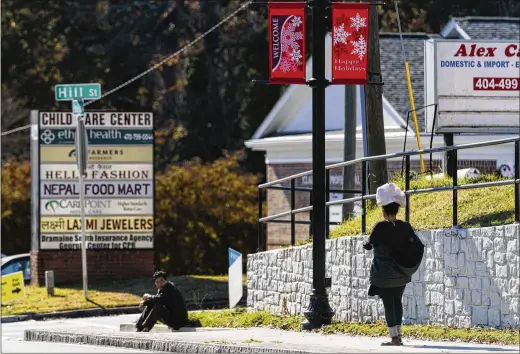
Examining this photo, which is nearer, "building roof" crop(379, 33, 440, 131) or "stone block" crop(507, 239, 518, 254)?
"stone block" crop(507, 239, 518, 254)

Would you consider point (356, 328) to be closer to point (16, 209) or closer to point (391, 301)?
point (391, 301)

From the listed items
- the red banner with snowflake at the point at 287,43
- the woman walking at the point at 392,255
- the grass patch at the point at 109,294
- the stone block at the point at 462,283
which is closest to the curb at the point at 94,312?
the grass patch at the point at 109,294

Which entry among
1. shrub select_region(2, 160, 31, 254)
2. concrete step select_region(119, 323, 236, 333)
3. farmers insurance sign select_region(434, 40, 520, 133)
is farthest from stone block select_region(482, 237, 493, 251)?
shrub select_region(2, 160, 31, 254)

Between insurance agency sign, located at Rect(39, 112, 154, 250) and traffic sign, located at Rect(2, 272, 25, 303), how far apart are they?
9.97 ft

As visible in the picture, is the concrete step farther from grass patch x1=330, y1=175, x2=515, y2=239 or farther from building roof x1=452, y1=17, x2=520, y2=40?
building roof x1=452, y1=17, x2=520, y2=40

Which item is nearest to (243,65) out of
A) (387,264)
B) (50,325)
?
(50,325)

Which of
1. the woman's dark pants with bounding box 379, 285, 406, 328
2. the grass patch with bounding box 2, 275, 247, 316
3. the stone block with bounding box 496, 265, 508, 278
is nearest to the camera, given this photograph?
the woman's dark pants with bounding box 379, 285, 406, 328

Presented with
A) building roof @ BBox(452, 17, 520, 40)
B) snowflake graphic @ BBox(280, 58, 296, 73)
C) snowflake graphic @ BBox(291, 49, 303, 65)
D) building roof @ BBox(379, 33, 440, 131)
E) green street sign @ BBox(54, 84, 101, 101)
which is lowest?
snowflake graphic @ BBox(280, 58, 296, 73)

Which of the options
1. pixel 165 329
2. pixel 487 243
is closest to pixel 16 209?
pixel 165 329

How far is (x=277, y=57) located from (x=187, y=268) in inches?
768

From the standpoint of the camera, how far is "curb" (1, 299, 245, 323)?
88.8 ft

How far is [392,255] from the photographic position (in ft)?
47.0

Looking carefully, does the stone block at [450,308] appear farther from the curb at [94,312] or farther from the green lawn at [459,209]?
the curb at [94,312]

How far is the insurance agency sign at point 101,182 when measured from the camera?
103 ft
